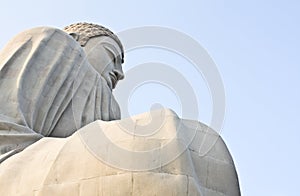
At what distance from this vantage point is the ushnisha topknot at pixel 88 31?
845 centimetres

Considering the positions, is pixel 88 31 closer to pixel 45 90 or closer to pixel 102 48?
pixel 102 48

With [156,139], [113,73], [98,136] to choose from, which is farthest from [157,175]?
[113,73]

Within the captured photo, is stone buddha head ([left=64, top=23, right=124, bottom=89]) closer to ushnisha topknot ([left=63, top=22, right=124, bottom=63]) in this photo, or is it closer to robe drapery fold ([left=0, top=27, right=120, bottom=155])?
ushnisha topknot ([left=63, top=22, right=124, bottom=63])

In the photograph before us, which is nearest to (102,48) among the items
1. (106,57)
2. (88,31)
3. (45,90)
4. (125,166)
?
(106,57)

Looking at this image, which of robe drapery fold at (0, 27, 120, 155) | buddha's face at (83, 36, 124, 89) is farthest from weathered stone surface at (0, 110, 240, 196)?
buddha's face at (83, 36, 124, 89)

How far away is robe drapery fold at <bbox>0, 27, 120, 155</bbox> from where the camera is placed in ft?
19.9

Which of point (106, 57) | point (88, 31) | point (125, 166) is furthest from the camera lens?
point (88, 31)

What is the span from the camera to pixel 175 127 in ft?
16.5

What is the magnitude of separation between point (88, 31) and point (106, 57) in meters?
0.44

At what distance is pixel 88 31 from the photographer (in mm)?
8531

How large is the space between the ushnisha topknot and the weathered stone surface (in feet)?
10.6

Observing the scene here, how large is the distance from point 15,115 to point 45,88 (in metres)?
0.61

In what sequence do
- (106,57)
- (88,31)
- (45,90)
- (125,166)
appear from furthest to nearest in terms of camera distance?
(88,31) → (106,57) → (45,90) → (125,166)

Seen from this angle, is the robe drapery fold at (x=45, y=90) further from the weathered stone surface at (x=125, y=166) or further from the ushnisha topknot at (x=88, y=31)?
the ushnisha topknot at (x=88, y=31)
